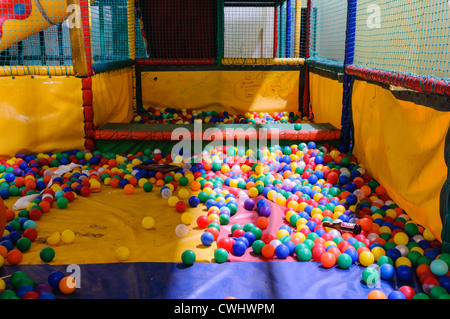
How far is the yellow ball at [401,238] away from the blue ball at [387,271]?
357 millimetres

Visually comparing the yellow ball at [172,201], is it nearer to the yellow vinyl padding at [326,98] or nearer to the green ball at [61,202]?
the green ball at [61,202]

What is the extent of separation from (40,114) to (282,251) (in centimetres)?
311

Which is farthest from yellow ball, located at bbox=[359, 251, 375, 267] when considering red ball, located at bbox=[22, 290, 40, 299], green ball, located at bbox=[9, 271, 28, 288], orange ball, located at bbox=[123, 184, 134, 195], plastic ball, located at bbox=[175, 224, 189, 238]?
orange ball, located at bbox=[123, 184, 134, 195]

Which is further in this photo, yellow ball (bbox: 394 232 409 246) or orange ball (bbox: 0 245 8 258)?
yellow ball (bbox: 394 232 409 246)

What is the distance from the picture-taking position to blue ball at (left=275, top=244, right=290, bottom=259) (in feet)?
8.54

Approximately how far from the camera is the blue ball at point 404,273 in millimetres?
2354

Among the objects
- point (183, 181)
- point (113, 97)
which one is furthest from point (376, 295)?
point (113, 97)

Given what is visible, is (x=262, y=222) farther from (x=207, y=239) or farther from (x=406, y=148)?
(x=406, y=148)

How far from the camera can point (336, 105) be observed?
5059 millimetres

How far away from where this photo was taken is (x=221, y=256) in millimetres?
2564

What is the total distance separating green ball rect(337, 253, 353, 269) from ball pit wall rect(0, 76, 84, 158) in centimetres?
326

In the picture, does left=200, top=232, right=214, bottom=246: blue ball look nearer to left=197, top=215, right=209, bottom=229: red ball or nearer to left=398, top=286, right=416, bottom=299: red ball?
left=197, top=215, right=209, bottom=229: red ball
